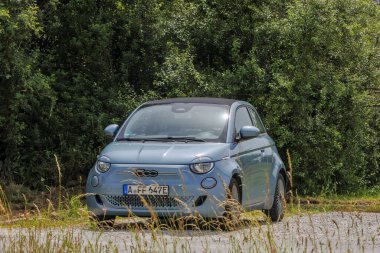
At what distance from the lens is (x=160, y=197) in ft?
41.3

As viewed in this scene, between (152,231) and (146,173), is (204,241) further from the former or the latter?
(152,231)

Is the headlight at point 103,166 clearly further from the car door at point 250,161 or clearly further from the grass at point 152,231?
the car door at point 250,161

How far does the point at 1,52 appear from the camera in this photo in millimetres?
18531

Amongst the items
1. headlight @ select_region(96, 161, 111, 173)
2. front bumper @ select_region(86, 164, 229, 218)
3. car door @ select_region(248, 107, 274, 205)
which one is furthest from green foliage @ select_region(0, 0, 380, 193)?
front bumper @ select_region(86, 164, 229, 218)

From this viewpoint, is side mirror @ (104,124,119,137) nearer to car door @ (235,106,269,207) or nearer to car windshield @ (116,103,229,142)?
car windshield @ (116,103,229,142)

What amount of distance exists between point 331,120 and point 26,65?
632 cm

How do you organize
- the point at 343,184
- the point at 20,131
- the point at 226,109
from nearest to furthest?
1. the point at 226,109
2. the point at 20,131
3. the point at 343,184

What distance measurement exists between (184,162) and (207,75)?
887 centimetres

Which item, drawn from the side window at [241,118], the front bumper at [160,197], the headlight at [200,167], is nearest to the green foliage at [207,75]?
the side window at [241,118]

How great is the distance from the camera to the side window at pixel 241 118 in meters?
14.1

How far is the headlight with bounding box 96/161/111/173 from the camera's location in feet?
42.5

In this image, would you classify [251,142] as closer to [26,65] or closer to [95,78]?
[26,65]

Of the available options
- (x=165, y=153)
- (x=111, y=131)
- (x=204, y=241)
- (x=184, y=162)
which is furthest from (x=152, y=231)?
(x=111, y=131)

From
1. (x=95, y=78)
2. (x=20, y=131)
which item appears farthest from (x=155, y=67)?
(x=20, y=131)
